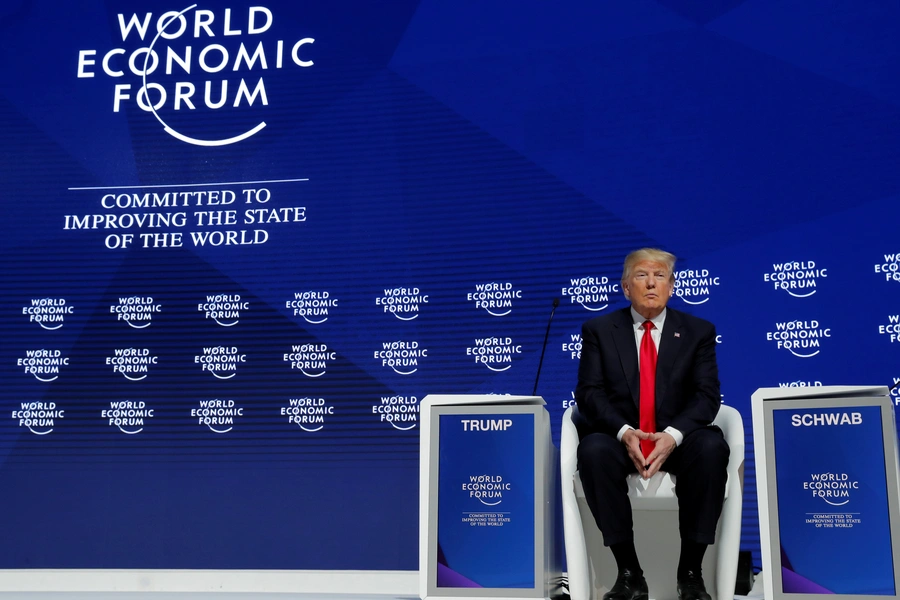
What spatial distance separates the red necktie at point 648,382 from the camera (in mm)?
2895

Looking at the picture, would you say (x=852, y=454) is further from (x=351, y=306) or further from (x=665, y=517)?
(x=351, y=306)

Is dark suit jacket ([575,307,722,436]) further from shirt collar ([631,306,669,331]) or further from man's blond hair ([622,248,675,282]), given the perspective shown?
man's blond hair ([622,248,675,282])

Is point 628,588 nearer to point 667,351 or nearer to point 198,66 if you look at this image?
point 667,351

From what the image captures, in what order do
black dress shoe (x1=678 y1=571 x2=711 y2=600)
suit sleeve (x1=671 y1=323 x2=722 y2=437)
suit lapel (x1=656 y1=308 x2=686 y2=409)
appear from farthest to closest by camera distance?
suit lapel (x1=656 y1=308 x2=686 y2=409), suit sleeve (x1=671 y1=323 x2=722 y2=437), black dress shoe (x1=678 y1=571 x2=711 y2=600)

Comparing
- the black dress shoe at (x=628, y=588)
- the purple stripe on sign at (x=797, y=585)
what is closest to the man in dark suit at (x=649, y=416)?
the black dress shoe at (x=628, y=588)

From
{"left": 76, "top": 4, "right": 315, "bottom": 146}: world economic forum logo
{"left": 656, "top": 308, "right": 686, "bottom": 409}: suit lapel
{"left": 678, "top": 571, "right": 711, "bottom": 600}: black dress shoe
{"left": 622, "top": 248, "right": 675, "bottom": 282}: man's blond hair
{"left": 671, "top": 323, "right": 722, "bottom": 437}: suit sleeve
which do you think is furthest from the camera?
{"left": 76, "top": 4, "right": 315, "bottom": 146}: world economic forum logo

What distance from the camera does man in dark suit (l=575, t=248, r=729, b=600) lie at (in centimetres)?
259

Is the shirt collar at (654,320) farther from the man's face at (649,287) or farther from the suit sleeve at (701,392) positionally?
the suit sleeve at (701,392)

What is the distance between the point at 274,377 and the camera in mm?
3836

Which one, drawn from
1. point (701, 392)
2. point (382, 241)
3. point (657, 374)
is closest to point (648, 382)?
point (657, 374)

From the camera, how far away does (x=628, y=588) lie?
2.56 meters

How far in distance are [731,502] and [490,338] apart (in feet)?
4.35

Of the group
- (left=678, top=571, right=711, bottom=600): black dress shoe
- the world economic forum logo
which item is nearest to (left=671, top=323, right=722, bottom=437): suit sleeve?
(left=678, top=571, right=711, bottom=600): black dress shoe

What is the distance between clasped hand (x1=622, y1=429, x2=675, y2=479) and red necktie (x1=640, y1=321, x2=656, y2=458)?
0.34ft
